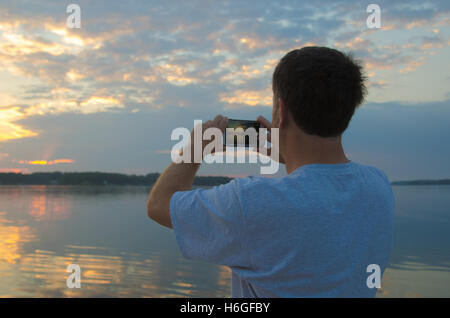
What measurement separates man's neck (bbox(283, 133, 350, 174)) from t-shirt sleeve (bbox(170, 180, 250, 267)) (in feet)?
0.91

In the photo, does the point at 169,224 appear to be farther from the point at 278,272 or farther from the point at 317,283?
the point at 317,283

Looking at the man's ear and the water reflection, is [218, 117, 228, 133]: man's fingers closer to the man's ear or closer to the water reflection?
the man's ear

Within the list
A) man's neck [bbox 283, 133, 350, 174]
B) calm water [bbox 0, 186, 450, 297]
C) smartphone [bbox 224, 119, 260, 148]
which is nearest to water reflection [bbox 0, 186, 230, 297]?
calm water [bbox 0, 186, 450, 297]

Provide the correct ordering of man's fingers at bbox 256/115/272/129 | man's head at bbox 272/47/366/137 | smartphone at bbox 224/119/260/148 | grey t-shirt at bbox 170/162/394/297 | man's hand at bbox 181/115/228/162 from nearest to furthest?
grey t-shirt at bbox 170/162/394/297, man's head at bbox 272/47/366/137, man's hand at bbox 181/115/228/162, smartphone at bbox 224/119/260/148, man's fingers at bbox 256/115/272/129

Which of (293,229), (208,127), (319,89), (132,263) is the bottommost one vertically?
(132,263)

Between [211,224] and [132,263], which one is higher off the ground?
[211,224]

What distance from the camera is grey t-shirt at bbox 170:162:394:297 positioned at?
44.7 inches

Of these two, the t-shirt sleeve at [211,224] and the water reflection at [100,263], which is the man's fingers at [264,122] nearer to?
the t-shirt sleeve at [211,224]

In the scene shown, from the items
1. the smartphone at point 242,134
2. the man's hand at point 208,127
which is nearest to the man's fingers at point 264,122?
the smartphone at point 242,134

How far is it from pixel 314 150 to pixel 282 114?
18 centimetres

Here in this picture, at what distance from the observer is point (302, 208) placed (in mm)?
1131

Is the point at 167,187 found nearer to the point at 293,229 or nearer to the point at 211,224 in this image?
the point at 211,224

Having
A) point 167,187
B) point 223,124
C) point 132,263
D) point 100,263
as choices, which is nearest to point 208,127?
point 223,124

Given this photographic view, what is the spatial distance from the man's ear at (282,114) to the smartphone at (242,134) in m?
0.28
